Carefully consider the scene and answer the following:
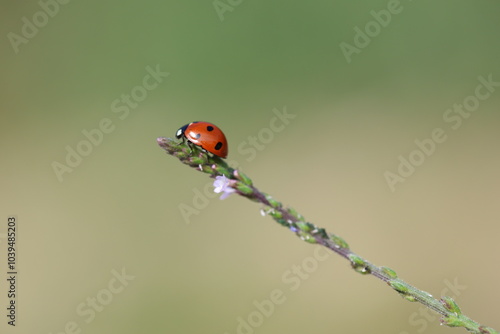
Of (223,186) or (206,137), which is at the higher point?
(206,137)

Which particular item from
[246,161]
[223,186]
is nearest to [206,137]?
[223,186]

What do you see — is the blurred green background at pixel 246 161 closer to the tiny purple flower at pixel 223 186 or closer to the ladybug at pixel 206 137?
the ladybug at pixel 206 137

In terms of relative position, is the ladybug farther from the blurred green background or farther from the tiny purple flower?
the blurred green background

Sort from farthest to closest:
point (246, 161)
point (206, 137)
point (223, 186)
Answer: point (246, 161), point (206, 137), point (223, 186)

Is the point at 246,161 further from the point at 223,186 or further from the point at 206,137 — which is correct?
the point at 223,186

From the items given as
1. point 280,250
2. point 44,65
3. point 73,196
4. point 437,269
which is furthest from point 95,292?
point 437,269

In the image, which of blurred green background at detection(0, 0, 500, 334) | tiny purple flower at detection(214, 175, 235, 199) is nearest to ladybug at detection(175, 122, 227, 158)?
tiny purple flower at detection(214, 175, 235, 199)

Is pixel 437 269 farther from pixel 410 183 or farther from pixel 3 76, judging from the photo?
pixel 3 76
